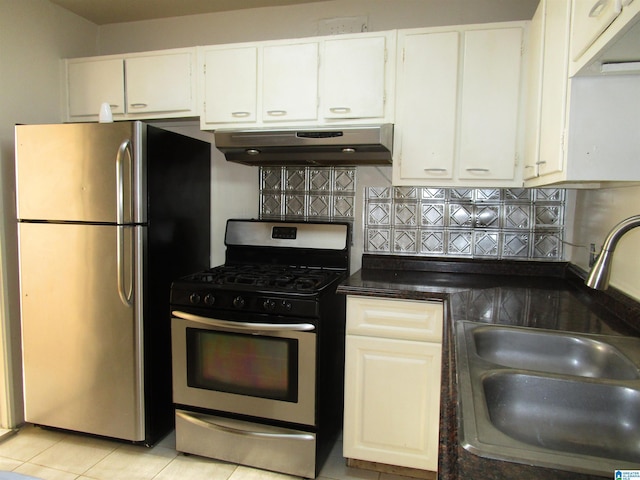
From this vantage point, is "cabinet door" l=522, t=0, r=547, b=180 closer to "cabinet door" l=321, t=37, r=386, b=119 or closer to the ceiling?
"cabinet door" l=321, t=37, r=386, b=119

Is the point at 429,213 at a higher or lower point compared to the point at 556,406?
higher

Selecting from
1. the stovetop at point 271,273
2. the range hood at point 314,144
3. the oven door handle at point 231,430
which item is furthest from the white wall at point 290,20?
the oven door handle at point 231,430

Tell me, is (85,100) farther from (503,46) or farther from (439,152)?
(503,46)

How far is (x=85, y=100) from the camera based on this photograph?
104 inches

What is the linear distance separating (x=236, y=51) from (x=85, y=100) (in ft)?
3.41

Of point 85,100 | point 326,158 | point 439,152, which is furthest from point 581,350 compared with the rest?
point 85,100

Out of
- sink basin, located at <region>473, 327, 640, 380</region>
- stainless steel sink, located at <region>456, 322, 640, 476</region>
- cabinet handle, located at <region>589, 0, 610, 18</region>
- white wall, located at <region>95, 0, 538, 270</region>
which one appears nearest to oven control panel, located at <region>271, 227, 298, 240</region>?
white wall, located at <region>95, 0, 538, 270</region>

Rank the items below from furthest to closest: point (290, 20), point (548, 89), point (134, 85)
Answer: point (290, 20)
point (134, 85)
point (548, 89)

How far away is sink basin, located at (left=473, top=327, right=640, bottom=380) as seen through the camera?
4.22ft

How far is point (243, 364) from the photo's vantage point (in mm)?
2137

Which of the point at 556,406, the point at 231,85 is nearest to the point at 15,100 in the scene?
the point at 231,85

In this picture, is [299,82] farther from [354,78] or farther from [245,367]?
[245,367]

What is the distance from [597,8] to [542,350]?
3.14 feet

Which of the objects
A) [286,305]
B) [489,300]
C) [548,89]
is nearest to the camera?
[548,89]
